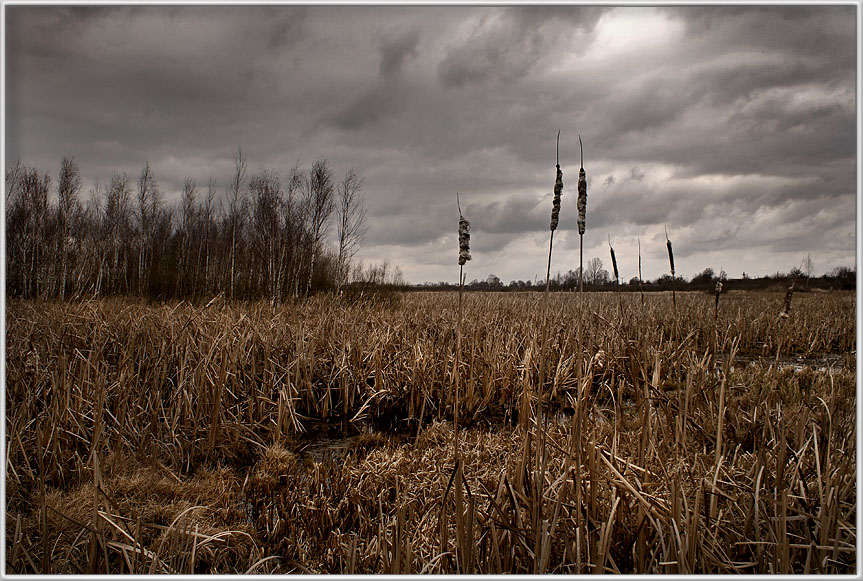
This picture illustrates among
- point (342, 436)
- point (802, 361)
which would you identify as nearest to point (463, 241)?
point (342, 436)

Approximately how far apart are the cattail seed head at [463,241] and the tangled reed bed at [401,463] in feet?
1.67

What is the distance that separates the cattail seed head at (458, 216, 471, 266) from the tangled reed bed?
51 cm

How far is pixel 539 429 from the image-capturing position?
1727 mm

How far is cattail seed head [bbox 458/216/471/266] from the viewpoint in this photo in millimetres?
1531

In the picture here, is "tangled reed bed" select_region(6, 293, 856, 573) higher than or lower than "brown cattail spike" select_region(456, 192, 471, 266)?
lower

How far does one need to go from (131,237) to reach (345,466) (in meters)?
23.9

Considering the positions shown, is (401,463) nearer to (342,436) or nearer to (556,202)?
(342,436)

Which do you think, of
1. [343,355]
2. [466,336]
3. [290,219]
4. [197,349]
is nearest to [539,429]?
[343,355]

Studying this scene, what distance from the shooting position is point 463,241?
154cm

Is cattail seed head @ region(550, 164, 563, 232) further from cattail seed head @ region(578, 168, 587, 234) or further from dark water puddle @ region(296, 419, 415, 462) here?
dark water puddle @ region(296, 419, 415, 462)

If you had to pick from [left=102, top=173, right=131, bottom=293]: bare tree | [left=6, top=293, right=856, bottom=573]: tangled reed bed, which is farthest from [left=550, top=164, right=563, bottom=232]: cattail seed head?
[left=102, top=173, right=131, bottom=293]: bare tree

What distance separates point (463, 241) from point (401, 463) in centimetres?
253

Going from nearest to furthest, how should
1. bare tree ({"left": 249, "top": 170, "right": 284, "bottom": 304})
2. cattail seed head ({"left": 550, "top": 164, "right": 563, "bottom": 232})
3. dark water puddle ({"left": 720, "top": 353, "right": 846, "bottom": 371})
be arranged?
cattail seed head ({"left": 550, "top": 164, "right": 563, "bottom": 232}) < dark water puddle ({"left": 720, "top": 353, "right": 846, "bottom": 371}) < bare tree ({"left": 249, "top": 170, "right": 284, "bottom": 304})

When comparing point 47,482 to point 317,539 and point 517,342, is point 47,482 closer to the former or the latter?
point 317,539
